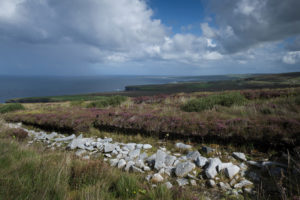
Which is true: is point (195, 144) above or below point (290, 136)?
below

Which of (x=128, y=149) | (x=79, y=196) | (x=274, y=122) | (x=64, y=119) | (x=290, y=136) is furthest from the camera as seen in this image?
(x=64, y=119)

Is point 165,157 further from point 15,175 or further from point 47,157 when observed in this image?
point 15,175

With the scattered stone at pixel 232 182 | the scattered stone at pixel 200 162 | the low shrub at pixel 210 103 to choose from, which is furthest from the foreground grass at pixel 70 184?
the low shrub at pixel 210 103

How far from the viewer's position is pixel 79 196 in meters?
A: 2.54

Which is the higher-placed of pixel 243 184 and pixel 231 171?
pixel 231 171

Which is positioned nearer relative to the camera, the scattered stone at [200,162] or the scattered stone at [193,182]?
the scattered stone at [193,182]

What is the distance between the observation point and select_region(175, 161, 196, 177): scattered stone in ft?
13.2

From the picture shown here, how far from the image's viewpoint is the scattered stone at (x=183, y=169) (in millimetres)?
4012

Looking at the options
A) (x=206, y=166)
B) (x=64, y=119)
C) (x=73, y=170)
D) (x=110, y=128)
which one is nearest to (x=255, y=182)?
(x=206, y=166)

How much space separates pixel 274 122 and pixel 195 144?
2903 millimetres

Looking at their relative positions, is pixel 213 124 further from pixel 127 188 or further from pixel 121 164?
pixel 127 188

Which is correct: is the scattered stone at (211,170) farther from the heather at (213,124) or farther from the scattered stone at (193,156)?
the heather at (213,124)

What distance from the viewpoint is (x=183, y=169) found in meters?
4.07

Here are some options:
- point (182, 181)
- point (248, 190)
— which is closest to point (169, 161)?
point (182, 181)
